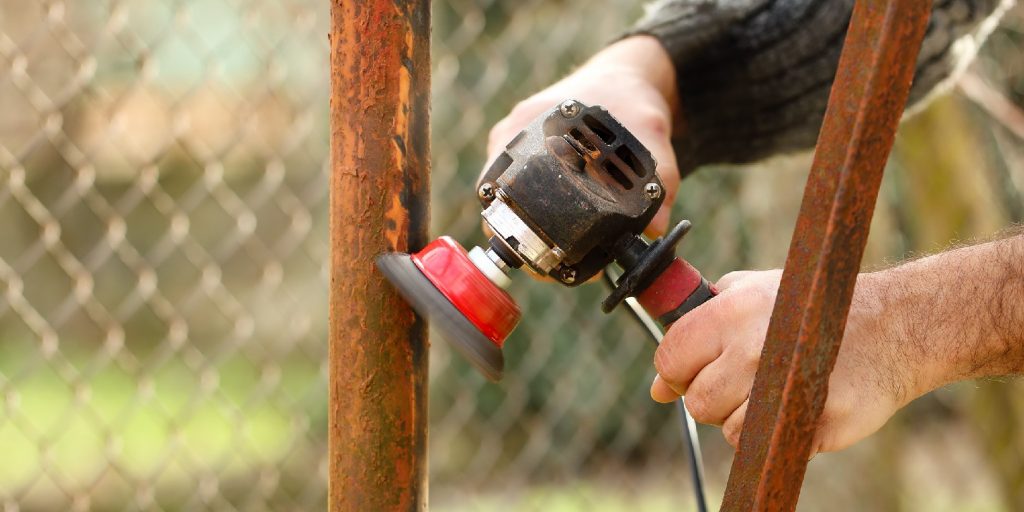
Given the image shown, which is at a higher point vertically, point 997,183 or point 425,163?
point 425,163

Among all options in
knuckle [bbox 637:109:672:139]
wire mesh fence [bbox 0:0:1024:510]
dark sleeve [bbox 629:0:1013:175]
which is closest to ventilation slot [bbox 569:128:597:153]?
knuckle [bbox 637:109:672:139]

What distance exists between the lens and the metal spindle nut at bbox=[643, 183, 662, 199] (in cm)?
51

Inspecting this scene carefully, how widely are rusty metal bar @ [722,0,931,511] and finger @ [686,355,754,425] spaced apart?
120 millimetres

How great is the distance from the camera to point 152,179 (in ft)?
4.47

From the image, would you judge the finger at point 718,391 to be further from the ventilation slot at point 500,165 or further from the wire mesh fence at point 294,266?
the wire mesh fence at point 294,266

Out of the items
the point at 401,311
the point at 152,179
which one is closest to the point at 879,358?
the point at 401,311

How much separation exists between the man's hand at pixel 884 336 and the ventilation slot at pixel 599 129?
113mm

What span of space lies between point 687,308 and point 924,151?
1.37 m

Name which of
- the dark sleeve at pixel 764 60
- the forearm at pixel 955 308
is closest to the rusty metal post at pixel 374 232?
the forearm at pixel 955 308

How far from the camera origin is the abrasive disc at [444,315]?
446 mm

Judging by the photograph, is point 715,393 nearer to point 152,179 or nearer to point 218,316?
point 152,179

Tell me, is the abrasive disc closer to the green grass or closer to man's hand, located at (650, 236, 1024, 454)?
man's hand, located at (650, 236, 1024, 454)

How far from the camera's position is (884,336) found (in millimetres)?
524

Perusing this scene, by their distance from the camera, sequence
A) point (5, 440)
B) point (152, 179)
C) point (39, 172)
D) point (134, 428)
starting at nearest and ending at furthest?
point (152, 179), point (39, 172), point (5, 440), point (134, 428)
